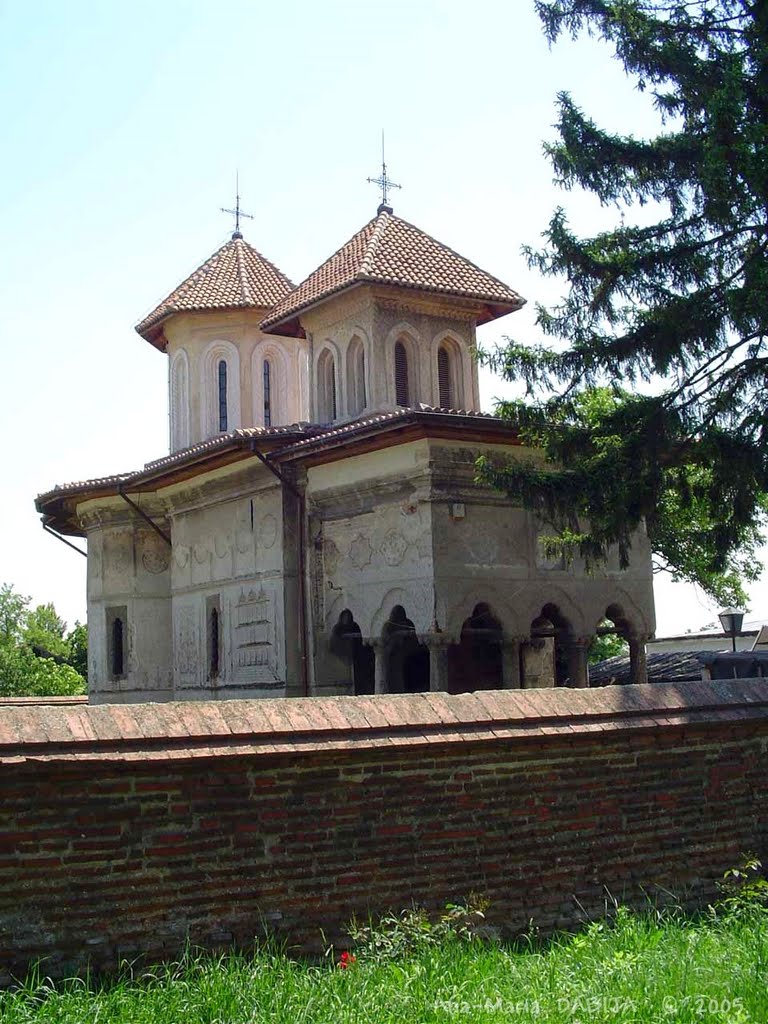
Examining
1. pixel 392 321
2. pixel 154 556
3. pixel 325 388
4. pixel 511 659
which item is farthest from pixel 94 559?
pixel 511 659

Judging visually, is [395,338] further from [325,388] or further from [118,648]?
[118,648]

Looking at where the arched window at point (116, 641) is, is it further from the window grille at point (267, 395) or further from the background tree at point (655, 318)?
the background tree at point (655, 318)

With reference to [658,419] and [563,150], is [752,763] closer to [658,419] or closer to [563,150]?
[658,419]

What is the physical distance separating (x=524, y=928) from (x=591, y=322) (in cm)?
804

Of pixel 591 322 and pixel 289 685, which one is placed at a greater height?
pixel 591 322

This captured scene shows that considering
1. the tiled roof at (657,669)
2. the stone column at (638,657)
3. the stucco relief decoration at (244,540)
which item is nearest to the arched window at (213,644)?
the stucco relief decoration at (244,540)

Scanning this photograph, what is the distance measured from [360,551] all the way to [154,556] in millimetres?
6664

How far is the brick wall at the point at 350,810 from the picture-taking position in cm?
555

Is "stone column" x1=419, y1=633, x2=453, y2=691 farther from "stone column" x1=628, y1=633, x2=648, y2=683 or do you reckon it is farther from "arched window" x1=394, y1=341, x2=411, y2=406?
"arched window" x1=394, y1=341, x2=411, y2=406

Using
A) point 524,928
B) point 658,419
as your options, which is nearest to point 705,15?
point 658,419

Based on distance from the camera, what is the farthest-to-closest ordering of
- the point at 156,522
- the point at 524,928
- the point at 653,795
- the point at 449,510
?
1. the point at 156,522
2. the point at 449,510
3. the point at 653,795
4. the point at 524,928

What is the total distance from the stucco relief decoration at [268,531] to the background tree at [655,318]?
4700 mm

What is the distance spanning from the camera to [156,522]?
21000 mm

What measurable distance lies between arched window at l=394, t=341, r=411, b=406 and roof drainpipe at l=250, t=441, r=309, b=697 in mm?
2746
